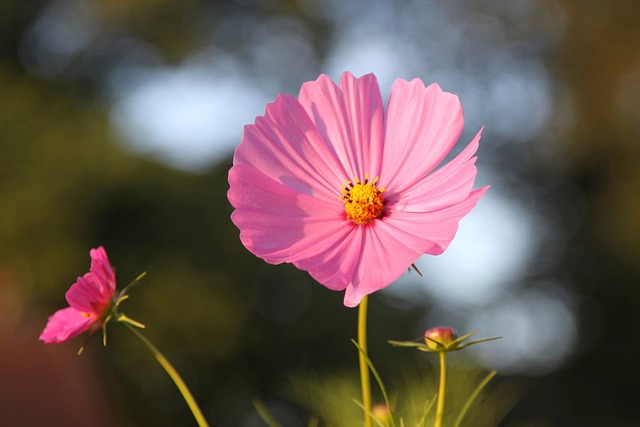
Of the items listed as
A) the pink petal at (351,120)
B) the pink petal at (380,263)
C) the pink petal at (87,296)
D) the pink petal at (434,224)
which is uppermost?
the pink petal at (351,120)

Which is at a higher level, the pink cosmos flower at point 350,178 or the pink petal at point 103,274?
the pink cosmos flower at point 350,178

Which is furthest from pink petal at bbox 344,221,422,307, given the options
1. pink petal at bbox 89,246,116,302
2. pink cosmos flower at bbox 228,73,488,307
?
pink petal at bbox 89,246,116,302

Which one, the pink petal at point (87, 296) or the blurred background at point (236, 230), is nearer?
the pink petal at point (87, 296)

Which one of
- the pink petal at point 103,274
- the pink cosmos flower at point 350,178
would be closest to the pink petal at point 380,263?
the pink cosmos flower at point 350,178

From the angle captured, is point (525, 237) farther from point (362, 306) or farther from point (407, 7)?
point (362, 306)

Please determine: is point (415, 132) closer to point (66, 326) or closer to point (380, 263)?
point (380, 263)

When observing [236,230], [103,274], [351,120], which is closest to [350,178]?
[351,120]

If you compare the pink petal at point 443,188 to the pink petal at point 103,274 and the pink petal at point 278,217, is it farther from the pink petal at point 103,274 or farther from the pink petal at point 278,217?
the pink petal at point 103,274

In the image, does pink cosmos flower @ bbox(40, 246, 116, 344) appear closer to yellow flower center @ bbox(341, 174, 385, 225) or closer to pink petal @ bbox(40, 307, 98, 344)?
pink petal @ bbox(40, 307, 98, 344)
